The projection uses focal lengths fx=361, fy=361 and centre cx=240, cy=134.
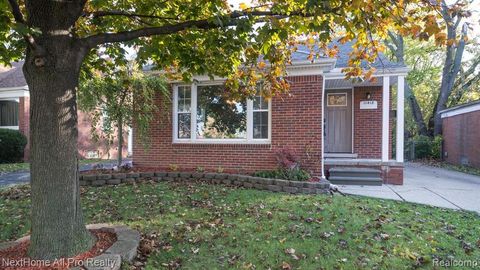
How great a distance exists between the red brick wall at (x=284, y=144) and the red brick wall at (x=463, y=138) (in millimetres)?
10448

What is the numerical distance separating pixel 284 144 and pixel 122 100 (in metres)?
4.42

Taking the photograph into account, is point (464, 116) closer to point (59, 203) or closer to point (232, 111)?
point (232, 111)

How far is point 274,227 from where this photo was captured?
537cm

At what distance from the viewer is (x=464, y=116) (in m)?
17.4

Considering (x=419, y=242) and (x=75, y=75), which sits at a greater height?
(x=75, y=75)

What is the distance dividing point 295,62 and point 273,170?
2.85m

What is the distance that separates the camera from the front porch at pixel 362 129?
10.0 m

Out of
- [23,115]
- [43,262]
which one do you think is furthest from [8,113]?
[43,262]

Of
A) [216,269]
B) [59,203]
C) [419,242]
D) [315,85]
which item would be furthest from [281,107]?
[59,203]

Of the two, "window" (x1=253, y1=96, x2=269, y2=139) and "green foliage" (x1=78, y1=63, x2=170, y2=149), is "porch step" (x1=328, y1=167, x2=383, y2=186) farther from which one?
"green foliage" (x1=78, y1=63, x2=170, y2=149)

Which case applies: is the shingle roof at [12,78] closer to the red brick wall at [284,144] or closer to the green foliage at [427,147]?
the red brick wall at [284,144]

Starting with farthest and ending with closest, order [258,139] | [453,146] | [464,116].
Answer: [453,146], [464,116], [258,139]

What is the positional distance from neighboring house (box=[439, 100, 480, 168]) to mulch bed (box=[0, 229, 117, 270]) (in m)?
16.4

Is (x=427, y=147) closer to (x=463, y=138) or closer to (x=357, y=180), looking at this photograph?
(x=463, y=138)
